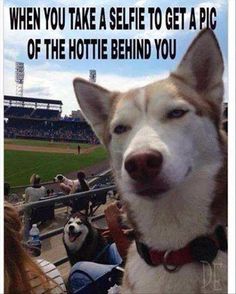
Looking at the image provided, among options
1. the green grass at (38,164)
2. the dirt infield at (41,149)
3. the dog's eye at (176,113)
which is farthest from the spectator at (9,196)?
the dog's eye at (176,113)

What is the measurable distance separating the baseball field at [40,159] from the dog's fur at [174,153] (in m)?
0.23

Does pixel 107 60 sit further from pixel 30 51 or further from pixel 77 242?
pixel 77 242

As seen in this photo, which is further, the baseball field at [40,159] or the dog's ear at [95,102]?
the baseball field at [40,159]

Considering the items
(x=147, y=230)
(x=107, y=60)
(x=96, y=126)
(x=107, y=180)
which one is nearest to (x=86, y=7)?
(x=107, y=60)

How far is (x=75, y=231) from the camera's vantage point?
1.82 metres

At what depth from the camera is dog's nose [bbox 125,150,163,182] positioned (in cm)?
138

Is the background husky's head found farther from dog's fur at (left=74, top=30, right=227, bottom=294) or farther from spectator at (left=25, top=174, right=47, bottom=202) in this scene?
spectator at (left=25, top=174, right=47, bottom=202)

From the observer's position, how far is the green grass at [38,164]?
1821mm

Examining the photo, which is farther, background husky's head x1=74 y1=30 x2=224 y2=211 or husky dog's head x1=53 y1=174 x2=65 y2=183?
husky dog's head x1=53 y1=174 x2=65 y2=183

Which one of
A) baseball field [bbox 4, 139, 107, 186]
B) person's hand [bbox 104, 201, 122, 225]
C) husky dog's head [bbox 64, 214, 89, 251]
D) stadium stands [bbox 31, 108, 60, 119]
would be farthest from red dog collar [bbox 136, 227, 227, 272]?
stadium stands [bbox 31, 108, 60, 119]

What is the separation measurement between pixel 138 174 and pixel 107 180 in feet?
0.93

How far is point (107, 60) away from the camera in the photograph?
1.89 meters

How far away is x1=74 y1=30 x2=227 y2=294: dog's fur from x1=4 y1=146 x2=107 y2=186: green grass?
25 centimetres

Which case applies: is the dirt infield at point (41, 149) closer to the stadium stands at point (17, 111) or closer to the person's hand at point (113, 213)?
the stadium stands at point (17, 111)
